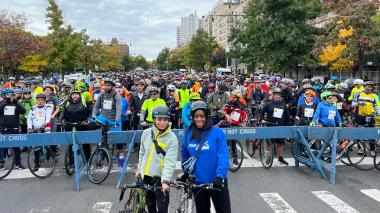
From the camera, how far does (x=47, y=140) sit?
303 inches

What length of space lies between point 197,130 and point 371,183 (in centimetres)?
522

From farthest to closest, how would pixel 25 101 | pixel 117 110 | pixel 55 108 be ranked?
pixel 25 101 → pixel 55 108 → pixel 117 110

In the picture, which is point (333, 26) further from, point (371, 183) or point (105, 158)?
point (105, 158)

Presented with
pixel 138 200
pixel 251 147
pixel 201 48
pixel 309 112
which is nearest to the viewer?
pixel 138 200

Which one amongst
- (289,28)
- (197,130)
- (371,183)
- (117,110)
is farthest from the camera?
(289,28)

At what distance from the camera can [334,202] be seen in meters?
6.57

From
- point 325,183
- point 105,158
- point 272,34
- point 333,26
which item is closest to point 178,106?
point 105,158

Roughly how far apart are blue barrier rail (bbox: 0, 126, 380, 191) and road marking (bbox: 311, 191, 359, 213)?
0.84 meters

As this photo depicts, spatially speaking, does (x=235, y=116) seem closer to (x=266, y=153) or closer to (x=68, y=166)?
(x=266, y=153)

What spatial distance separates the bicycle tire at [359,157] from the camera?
8.66m

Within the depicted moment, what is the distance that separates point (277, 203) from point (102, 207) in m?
3.00

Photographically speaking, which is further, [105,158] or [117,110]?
[117,110]

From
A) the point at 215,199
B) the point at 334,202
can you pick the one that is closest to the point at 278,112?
the point at 334,202

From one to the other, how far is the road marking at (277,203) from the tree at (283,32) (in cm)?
2112
